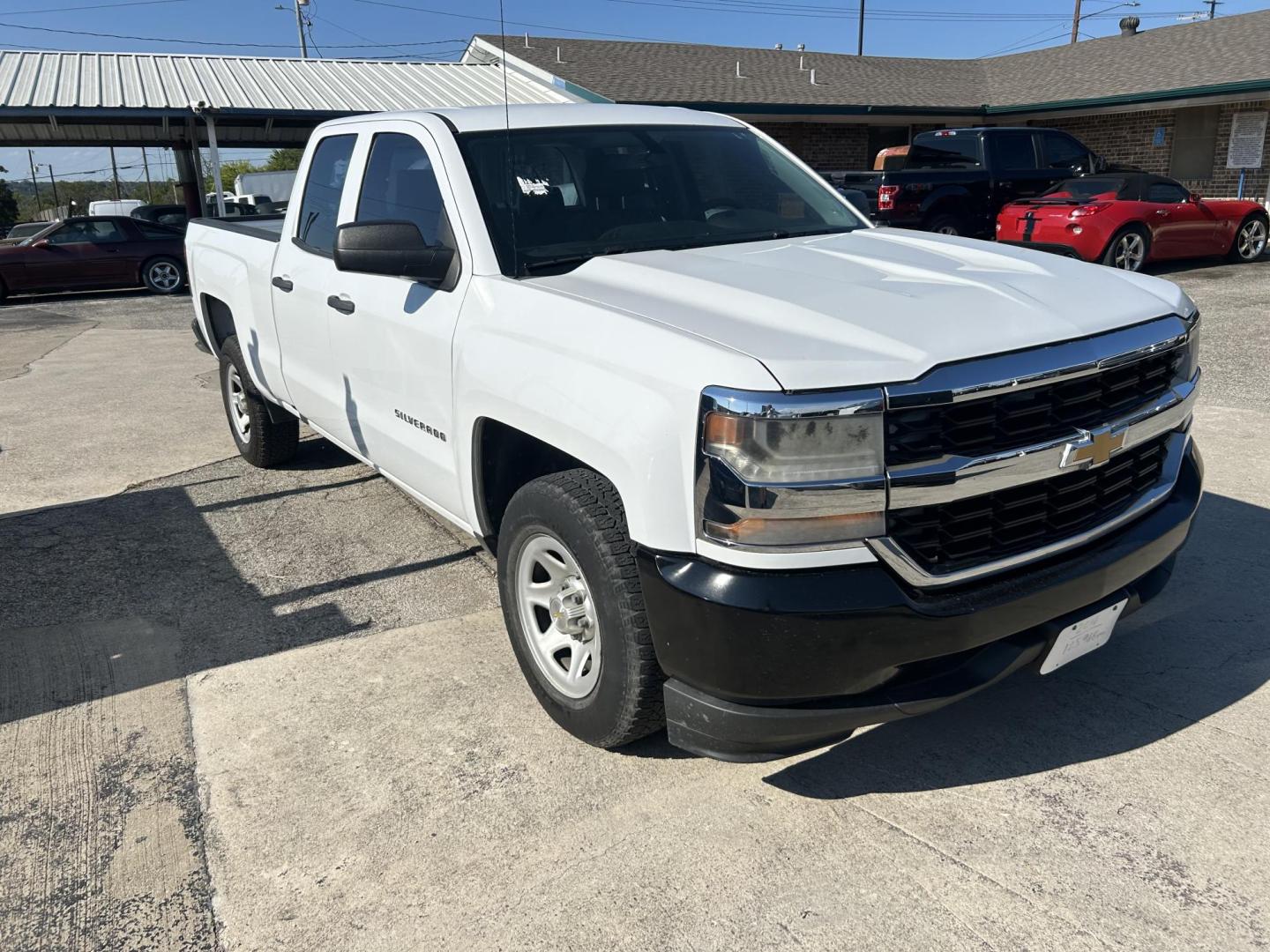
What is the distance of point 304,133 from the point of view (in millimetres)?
25406

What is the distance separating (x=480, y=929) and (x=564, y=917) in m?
0.20

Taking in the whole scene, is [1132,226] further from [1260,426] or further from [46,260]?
[46,260]

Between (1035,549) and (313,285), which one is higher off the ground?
(313,285)

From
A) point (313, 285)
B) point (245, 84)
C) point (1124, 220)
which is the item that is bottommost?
point (1124, 220)

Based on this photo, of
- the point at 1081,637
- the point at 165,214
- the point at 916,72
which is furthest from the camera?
the point at 916,72

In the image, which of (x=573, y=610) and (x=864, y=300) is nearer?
(x=864, y=300)

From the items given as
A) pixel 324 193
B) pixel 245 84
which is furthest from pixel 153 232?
pixel 324 193

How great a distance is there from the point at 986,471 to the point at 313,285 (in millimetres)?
3136

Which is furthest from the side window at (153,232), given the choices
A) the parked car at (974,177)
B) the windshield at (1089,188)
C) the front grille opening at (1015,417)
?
the front grille opening at (1015,417)

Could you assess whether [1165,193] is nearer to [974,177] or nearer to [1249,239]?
[974,177]

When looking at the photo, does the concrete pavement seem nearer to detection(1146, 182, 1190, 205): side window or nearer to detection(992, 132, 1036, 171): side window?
detection(1146, 182, 1190, 205): side window

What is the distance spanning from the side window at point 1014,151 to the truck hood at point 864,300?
12.9 m

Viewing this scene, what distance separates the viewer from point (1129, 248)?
44.4ft

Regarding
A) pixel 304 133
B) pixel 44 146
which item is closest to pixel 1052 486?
pixel 304 133
